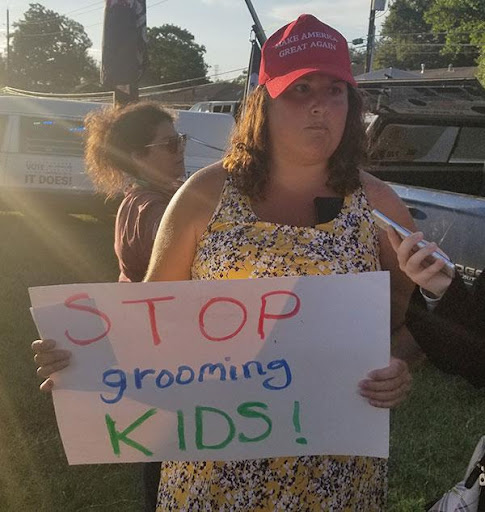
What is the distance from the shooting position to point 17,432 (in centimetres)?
394

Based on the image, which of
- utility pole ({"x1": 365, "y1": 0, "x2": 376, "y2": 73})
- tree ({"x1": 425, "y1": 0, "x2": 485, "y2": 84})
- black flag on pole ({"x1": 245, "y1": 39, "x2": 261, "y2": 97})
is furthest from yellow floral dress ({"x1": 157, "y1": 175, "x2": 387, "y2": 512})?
tree ({"x1": 425, "y1": 0, "x2": 485, "y2": 84})

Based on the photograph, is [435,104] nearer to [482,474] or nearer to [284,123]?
[284,123]

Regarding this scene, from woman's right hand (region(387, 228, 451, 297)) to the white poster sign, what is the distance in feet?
0.38

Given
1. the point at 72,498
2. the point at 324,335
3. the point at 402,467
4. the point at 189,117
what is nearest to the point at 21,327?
the point at 72,498

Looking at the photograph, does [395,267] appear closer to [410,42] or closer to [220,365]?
[220,365]

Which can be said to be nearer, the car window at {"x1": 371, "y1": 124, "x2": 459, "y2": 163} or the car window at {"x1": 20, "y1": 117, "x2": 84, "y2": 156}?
the car window at {"x1": 371, "y1": 124, "x2": 459, "y2": 163}

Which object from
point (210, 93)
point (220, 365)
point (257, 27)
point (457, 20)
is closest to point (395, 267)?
point (220, 365)

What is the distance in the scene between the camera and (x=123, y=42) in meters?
5.56

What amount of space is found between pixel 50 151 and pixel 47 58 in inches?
2833

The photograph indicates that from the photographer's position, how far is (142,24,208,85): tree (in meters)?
64.9

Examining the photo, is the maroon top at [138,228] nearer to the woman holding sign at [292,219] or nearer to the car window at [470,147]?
the woman holding sign at [292,219]

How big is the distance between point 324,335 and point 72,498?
2.34m

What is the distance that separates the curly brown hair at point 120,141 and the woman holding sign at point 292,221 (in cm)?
79

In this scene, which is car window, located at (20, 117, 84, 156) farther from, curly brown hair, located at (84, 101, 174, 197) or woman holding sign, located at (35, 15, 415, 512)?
woman holding sign, located at (35, 15, 415, 512)
